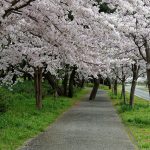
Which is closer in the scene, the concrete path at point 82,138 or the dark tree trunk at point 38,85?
the concrete path at point 82,138

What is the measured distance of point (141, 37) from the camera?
1742 cm

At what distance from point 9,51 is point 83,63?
7.87 m

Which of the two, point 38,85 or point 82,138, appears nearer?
point 82,138

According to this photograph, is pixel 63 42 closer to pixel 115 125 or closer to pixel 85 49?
pixel 85 49

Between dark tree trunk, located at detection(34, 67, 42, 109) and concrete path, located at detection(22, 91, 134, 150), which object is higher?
dark tree trunk, located at detection(34, 67, 42, 109)

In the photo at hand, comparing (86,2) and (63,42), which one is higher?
(86,2)

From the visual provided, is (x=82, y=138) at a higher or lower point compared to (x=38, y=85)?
lower

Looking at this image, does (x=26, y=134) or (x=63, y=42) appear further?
(x=26, y=134)

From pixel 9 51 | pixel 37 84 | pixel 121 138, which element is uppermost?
pixel 9 51

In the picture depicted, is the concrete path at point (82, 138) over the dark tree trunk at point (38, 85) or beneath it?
beneath

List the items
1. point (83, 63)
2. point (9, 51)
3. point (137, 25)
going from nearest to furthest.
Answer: point (83, 63)
point (137, 25)
point (9, 51)

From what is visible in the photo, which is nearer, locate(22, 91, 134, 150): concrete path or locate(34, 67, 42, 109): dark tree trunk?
locate(22, 91, 134, 150): concrete path

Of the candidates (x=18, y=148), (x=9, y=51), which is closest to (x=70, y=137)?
(x=18, y=148)

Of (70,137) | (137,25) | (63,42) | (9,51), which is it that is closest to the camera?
(63,42)
